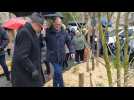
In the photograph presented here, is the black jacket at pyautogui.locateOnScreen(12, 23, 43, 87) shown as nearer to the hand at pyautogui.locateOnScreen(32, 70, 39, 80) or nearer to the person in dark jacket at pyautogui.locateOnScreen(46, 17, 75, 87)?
the hand at pyautogui.locateOnScreen(32, 70, 39, 80)

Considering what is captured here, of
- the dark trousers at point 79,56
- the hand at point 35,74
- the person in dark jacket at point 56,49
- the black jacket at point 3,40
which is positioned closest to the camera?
the hand at point 35,74

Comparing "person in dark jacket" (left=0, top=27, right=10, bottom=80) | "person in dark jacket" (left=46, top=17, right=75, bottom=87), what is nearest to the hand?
"person in dark jacket" (left=46, top=17, right=75, bottom=87)

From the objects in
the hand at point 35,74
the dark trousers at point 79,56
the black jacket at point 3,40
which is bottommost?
the dark trousers at point 79,56

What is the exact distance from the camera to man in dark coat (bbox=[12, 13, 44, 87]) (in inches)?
117

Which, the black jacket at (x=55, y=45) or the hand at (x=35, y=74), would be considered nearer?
the hand at (x=35, y=74)

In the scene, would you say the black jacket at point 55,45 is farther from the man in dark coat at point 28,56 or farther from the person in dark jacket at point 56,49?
the man in dark coat at point 28,56

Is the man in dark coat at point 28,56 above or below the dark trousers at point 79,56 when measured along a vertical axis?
above

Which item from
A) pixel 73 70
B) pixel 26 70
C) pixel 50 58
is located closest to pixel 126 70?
pixel 26 70

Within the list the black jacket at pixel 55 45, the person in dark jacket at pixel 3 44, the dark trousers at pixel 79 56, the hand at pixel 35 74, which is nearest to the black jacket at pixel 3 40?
the person in dark jacket at pixel 3 44

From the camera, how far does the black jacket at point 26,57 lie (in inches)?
117

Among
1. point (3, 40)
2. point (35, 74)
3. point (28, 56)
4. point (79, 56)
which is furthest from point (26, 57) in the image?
point (79, 56)
